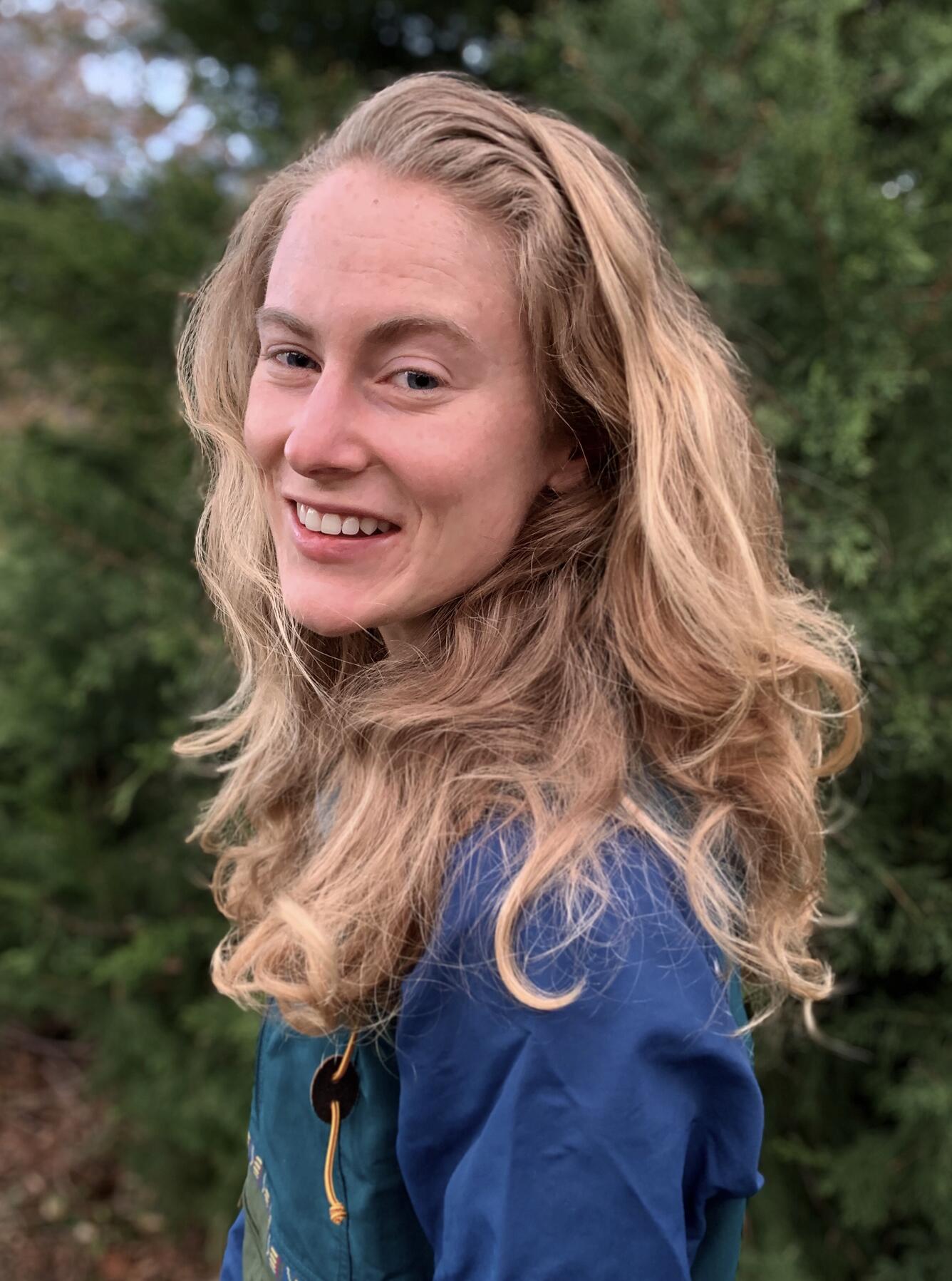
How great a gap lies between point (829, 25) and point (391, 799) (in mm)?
1962

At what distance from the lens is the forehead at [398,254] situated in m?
1.20

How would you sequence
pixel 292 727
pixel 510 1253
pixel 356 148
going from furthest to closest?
pixel 292 727 < pixel 356 148 < pixel 510 1253

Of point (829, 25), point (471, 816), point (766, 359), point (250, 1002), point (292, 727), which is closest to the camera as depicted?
point (471, 816)

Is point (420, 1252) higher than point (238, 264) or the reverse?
the reverse

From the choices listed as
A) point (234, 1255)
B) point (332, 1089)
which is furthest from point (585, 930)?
point (234, 1255)

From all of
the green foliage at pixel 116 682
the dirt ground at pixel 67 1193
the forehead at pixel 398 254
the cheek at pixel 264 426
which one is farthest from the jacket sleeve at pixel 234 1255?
the dirt ground at pixel 67 1193

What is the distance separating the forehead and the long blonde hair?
0.03 m

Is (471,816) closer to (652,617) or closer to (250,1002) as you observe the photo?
(652,617)

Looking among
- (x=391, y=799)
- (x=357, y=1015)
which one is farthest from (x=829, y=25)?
(x=357, y=1015)

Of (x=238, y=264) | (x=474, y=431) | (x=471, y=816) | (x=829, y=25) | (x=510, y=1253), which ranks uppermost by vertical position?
(x=829, y=25)

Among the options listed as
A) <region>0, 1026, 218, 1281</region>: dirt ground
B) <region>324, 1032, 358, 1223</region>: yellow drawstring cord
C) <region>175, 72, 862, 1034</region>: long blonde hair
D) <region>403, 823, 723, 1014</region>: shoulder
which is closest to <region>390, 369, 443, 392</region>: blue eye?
<region>175, 72, 862, 1034</region>: long blonde hair

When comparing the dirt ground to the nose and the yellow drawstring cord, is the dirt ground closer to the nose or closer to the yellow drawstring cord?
the yellow drawstring cord

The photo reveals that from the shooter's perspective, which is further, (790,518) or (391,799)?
(790,518)

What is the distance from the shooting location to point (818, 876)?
1.43 m
